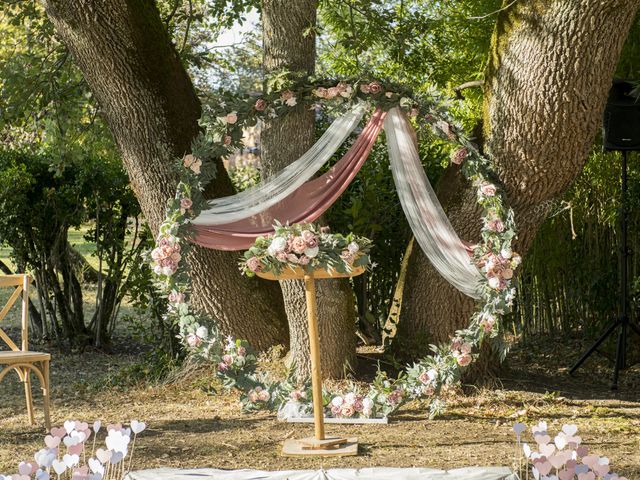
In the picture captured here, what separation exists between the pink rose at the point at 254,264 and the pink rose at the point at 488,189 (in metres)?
1.48

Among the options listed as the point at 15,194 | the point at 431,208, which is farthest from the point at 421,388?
the point at 15,194

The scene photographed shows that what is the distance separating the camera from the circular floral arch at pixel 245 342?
5207 millimetres

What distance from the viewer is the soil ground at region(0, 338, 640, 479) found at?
4.31 metres

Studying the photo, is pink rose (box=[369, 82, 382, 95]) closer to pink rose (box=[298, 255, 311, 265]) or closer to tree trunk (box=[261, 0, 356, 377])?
tree trunk (box=[261, 0, 356, 377])

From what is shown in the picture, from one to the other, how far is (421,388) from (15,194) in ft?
11.7

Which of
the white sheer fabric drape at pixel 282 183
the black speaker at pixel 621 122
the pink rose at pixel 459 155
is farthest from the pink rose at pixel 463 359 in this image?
the black speaker at pixel 621 122

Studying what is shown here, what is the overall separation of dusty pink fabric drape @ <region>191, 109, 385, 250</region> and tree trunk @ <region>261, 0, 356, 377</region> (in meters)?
0.32

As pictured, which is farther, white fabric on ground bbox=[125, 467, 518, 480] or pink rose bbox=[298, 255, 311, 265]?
pink rose bbox=[298, 255, 311, 265]

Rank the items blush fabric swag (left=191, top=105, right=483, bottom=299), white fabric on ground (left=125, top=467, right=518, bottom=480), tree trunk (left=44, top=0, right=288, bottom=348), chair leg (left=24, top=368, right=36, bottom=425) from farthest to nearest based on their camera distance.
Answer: tree trunk (left=44, top=0, right=288, bottom=348) → blush fabric swag (left=191, top=105, right=483, bottom=299) → chair leg (left=24, top=368, right=36, bottom=425) → white fabric on ground (left=125, top=467, right=518, bottom=480)

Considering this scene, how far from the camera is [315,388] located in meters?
4.40

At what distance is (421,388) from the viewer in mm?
5250

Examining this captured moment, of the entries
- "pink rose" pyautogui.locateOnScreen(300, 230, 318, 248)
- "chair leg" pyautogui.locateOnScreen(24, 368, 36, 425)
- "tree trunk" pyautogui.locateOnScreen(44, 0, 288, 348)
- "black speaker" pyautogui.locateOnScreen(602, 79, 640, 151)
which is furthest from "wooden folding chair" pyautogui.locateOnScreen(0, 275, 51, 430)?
"black speaker" pyautogui.locateOnScreen(602, 79, 640, 151)

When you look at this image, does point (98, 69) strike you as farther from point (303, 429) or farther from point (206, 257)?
point (303, 429)

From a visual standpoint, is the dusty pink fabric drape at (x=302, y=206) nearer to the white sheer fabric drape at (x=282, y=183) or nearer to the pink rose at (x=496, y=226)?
the white sheer fabric drape at (x=282, y=183)
